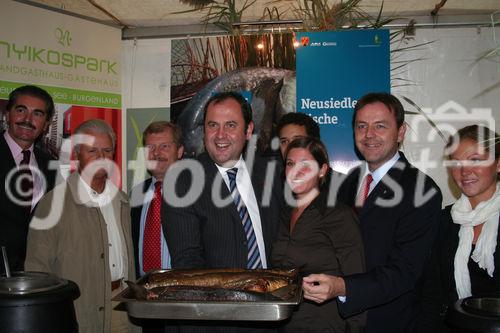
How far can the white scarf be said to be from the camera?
2291mm

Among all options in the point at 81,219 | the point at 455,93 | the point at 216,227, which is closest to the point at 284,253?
the point at 216,227

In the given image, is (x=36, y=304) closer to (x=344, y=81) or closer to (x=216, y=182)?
(x=216, y=182)

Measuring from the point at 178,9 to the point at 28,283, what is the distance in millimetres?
3114

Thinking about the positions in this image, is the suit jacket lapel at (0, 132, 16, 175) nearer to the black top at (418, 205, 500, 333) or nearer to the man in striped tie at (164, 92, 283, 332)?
the man in striped tie at (164, 92, 283, 332)

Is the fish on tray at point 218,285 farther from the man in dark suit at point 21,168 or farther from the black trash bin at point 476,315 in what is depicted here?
the man in dark suit at point 21,168

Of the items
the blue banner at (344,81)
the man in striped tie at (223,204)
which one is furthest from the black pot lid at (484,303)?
the blue banner at (344,81)

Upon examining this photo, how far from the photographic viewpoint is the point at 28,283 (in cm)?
213

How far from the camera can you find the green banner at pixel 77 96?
3.84 meters

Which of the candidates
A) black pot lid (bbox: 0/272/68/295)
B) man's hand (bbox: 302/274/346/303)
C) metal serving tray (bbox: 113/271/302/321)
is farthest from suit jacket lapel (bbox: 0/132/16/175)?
man's hand (bbox: 302/274/346/303)

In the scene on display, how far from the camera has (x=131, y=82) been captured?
480cm

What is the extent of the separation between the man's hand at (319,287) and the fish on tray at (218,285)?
7cm

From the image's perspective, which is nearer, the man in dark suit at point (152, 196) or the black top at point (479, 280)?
the black top at point (479, 280)

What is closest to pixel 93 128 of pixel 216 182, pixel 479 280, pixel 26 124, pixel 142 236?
pixel 26 124

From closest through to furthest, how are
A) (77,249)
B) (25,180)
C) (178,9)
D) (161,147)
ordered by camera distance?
(77,249)
(25,180)
(161,147)
(178,9)
